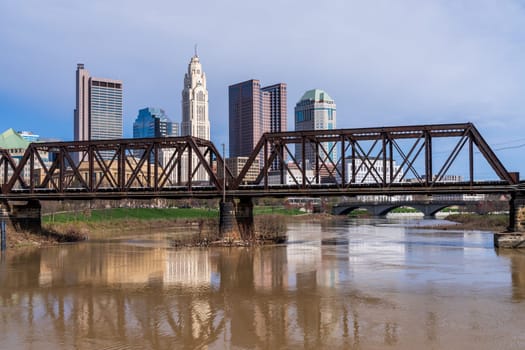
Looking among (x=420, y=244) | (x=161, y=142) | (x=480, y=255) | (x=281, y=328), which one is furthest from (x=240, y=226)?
(x=281, y=328)

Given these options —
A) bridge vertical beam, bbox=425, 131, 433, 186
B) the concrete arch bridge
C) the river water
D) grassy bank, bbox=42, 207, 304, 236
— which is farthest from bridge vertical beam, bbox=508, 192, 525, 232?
the concrete arch bridge

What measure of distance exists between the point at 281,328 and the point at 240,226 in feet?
126

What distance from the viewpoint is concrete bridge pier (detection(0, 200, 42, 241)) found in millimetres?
64188

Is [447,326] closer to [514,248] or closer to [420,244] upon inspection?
[514,248]

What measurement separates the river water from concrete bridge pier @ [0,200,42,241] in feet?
58.5

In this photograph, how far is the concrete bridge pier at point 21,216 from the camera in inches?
2527

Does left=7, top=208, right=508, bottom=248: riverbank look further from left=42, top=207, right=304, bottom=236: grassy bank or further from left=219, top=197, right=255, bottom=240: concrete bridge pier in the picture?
left=219, top=197, right=255, bottom=240: concrete bridge pier

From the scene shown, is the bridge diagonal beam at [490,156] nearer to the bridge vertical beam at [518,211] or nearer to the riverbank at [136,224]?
the bridge vertical beam at [518,211]

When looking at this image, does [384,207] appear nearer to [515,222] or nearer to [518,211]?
[515,222]

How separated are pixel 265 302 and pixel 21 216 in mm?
48561

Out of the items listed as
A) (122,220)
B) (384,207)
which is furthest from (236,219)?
(384,207)

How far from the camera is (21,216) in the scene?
66.0m

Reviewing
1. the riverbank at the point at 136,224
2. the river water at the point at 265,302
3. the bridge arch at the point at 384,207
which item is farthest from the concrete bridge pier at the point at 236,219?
the bridge arch at the point at 384,207

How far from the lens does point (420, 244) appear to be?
202ft
